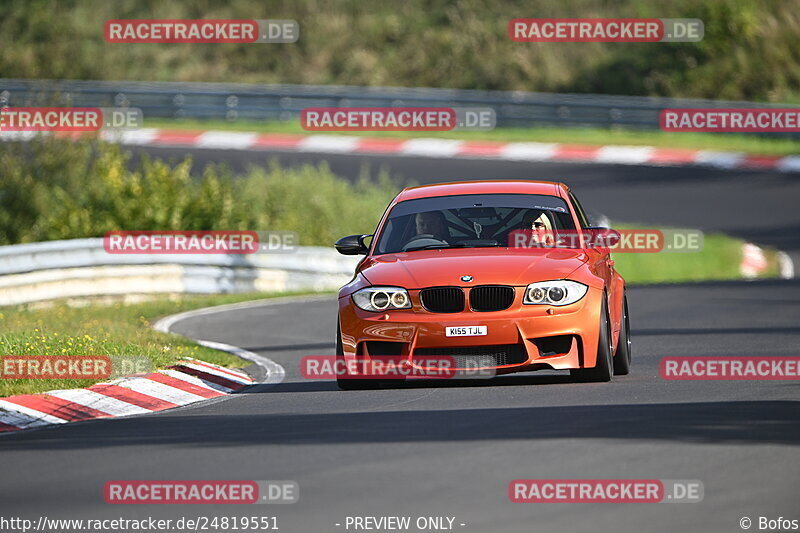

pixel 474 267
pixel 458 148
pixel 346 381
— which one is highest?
pixel 458 148

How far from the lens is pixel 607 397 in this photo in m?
10.4

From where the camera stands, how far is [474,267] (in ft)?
37.0

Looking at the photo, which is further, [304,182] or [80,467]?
[304,182]

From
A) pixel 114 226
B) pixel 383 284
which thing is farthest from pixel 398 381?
pixel 114 226

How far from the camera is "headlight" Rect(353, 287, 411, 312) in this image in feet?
36.7

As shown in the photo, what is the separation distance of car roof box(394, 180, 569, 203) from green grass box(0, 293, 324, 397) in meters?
2.36

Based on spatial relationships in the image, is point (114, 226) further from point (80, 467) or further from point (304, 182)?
point (80, 467)

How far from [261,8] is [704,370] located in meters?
39.1
